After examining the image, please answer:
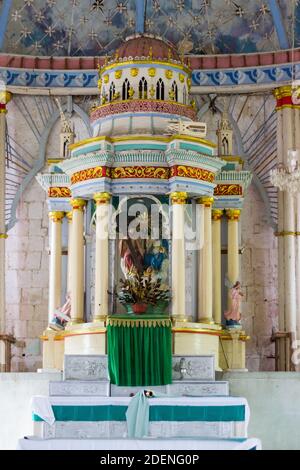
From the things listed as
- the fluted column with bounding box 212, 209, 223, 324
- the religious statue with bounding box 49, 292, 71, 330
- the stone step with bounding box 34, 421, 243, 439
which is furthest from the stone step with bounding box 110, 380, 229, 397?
the fluted column with bounding box 212, 209, 223, 324

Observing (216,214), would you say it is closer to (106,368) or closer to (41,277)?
(106,368)

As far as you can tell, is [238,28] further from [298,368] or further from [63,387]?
[63,387]

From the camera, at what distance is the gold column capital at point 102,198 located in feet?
67.4

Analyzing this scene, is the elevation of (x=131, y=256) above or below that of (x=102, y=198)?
below

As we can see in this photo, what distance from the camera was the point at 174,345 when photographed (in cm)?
1994

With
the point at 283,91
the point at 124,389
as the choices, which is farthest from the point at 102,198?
the point at 283,91

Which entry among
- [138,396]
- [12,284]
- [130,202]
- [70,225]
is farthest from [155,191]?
[12,284]

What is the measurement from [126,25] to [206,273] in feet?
22.8

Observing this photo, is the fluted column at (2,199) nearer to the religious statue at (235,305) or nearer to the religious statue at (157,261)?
the religious statue at (157,261)

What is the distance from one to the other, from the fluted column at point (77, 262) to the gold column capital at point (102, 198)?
604mm

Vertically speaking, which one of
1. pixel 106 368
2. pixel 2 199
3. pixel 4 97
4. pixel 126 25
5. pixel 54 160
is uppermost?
pixel 126 25

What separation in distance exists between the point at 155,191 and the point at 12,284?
537 centimetres

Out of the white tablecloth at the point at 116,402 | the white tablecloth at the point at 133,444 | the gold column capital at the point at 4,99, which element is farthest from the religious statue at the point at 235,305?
the gold column capital at the point at 4,99

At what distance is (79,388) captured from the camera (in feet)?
62.7
